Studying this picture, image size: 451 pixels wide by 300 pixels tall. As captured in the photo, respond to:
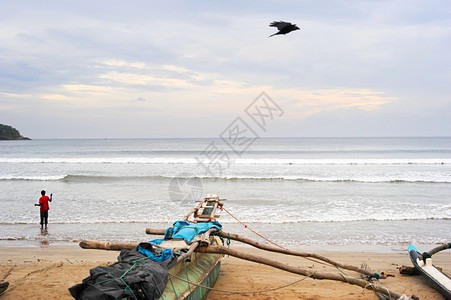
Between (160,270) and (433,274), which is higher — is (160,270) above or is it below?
above

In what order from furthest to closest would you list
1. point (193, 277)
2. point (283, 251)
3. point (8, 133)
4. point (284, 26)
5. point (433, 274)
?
point (8, 133)
point (284, 26)
point (433, 274)
point (283, 251)
point (193, 277)

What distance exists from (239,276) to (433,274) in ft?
11.1

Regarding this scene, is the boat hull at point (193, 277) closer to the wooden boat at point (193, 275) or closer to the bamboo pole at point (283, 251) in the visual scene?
the wooden boat at point (193, 275)

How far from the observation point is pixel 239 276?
6.47 metres

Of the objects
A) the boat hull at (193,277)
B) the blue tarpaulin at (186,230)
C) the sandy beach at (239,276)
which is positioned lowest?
the sandy beach at (239,276)

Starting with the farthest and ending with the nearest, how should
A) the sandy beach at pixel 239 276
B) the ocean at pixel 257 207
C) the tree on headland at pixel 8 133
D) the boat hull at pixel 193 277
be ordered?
the tree on headland at pixel 8 133 < the ocean at pixel 257 207 < the sandy beach at pixel 239 276 < the boat hull at pixel 193 277

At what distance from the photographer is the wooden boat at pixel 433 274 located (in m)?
5.61

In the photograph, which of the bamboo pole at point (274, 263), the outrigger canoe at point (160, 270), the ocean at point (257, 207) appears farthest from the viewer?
the ocean at point (257, 207)

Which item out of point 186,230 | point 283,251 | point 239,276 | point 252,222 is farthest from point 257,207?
point 186,230

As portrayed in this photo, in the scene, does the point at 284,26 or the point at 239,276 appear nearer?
the point at 284,26

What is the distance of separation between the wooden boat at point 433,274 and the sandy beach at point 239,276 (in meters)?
0.14

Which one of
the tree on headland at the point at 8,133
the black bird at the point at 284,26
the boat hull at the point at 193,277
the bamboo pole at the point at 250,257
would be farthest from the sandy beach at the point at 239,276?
the tree on headland at the point at 8,133

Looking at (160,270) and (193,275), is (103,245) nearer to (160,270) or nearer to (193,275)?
(160,270)

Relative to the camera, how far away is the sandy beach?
5.71 meters
